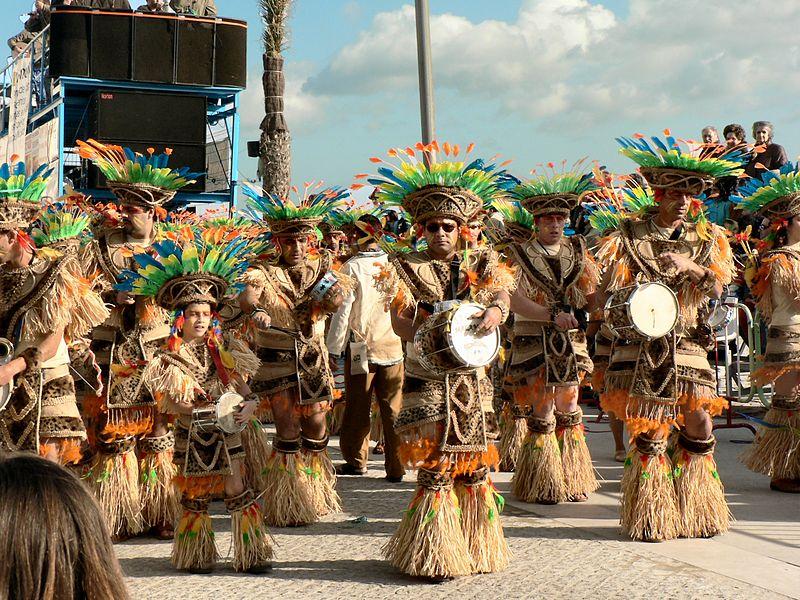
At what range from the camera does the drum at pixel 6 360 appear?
18.8ft

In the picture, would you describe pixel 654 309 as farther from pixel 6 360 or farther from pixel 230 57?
pixel 230 57

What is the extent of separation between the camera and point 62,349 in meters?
6.13

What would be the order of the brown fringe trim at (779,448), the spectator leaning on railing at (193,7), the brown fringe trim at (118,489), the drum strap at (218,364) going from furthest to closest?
the spectator leaning on railing at (193,7) < the brown fringe trim at (779,448) < the brown fringe trim at (118,489) < the drum strap at (218,364)

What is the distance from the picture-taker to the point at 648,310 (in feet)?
21.2

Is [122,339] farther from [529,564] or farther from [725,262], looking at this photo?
[725,262]

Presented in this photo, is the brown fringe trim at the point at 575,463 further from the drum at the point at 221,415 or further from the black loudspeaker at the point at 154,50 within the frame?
the black loudspeaker at the point at 154,50

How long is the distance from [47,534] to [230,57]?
18.8m

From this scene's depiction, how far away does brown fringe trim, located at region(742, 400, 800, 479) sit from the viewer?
786 centimetres

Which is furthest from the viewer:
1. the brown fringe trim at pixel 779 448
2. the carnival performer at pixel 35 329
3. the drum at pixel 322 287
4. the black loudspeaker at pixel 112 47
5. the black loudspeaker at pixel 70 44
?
the black loudspeaker at pixel 112 47

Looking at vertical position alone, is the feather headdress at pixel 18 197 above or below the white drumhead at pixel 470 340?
above

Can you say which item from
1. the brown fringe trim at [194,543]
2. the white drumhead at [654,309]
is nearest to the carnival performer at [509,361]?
the white drumhead at [654,309]

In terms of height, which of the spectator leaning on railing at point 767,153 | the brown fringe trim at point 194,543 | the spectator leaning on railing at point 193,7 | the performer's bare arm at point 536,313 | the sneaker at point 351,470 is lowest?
the brown fringe trim at point 194,543

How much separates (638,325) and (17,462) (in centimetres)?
499

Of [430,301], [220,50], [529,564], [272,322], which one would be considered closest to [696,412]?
[529,564]
